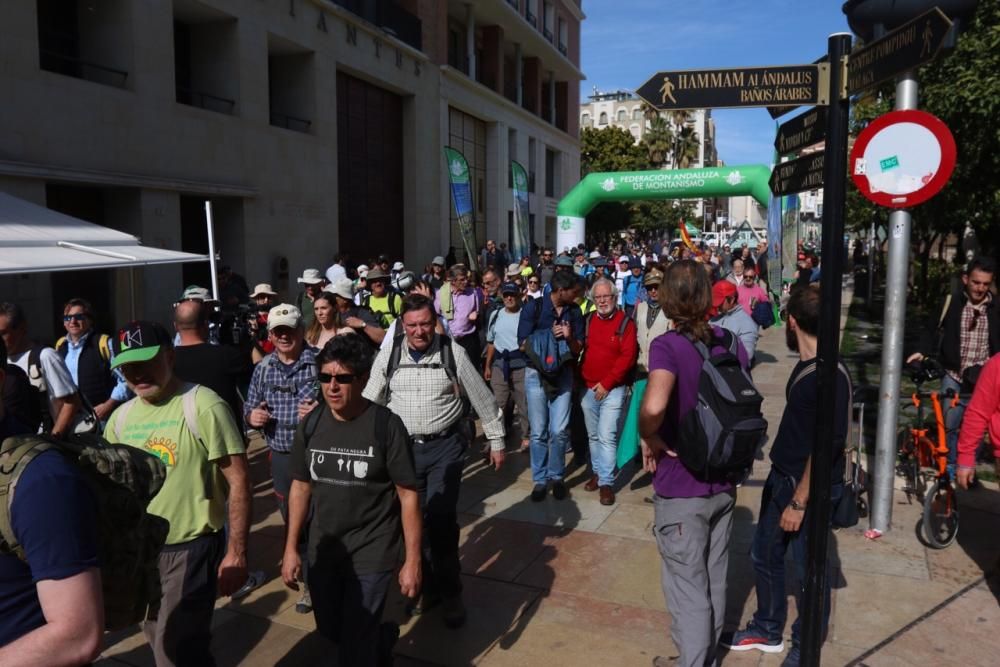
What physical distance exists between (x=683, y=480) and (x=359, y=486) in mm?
1353

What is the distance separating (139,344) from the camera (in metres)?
2.97

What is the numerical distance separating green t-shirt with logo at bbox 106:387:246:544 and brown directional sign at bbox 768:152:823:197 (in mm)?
2593

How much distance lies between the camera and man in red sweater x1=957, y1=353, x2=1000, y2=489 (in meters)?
3.95

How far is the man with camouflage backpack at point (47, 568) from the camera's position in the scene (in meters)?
1.57

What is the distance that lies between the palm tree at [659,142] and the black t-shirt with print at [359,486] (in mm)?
63654

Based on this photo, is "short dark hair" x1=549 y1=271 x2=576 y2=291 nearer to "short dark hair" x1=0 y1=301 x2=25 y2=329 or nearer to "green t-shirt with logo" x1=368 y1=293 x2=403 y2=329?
"green t-shirt with logo" x1=368 y1=293 x2=403 y2=329

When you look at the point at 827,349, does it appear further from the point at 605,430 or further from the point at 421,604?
the point at 605,430

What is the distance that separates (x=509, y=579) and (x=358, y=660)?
1796 millimetres

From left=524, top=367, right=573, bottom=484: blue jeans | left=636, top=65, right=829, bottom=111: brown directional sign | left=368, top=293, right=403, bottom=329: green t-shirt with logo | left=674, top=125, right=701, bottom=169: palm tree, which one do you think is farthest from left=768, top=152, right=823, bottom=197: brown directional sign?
left=674, top=125, right=701, bottom=169: palm tree

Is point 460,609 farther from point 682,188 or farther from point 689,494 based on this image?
point 682,188

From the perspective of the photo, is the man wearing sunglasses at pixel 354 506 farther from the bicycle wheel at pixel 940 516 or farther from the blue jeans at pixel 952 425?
the blue jeans at pixel 952 425

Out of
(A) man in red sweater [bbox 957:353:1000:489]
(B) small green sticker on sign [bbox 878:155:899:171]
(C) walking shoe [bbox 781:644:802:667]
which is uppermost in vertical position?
(B) small green sticker on sign [bbox 878:155:899:171]

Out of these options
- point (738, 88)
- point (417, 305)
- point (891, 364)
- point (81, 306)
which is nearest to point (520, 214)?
point (81, 306)

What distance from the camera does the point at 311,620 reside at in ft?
13.8
